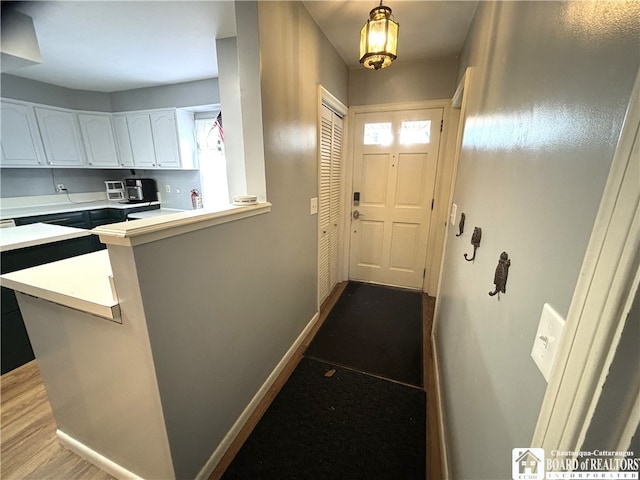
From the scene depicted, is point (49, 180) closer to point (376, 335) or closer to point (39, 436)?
point (39, 436)

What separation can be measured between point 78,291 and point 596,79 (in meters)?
1.59

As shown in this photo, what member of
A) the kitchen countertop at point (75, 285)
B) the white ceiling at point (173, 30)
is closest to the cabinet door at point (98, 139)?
the white ceiling at point (173, 30)

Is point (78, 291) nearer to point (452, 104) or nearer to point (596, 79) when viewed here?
point (596, 79)

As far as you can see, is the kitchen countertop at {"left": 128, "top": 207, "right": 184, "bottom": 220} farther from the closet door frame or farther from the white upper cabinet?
the closet door frame

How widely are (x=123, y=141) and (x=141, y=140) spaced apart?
14.3 inches

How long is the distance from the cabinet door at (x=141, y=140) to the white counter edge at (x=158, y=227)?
10.7 feet

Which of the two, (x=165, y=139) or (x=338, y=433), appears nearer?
(x=338, y=433)

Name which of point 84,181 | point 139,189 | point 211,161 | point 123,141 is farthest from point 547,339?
point 84,181

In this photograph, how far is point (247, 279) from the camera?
4.58ft

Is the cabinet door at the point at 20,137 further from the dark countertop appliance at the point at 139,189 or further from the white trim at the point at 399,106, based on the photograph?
the white trim at the point at 399,106

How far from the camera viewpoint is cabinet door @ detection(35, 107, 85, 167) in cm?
319

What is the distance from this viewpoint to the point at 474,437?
2.98 ft

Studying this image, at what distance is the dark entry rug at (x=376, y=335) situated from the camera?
195 centimetres

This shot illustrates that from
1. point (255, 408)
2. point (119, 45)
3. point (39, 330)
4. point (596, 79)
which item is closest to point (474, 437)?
point (596, 79)
